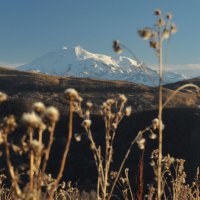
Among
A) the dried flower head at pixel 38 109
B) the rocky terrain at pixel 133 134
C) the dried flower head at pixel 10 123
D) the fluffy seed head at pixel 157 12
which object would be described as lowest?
the rocky terrain at pixel 133 134

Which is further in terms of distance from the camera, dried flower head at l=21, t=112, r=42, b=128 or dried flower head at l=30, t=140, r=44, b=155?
dried flower head at l=30, t=140, r=44, b=155

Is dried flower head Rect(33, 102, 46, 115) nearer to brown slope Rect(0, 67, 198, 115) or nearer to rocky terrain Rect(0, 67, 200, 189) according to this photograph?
rocky terrain Rect(0, 67, 200, 189)

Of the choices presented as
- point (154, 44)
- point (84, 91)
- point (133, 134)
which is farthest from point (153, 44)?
point (84, 91)

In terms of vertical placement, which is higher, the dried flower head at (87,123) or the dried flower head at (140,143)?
the dried flower head at (87,123)

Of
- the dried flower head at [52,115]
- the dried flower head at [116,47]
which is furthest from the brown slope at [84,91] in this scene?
the dried flower head at [52,115]

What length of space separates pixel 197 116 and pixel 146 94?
1933 inches

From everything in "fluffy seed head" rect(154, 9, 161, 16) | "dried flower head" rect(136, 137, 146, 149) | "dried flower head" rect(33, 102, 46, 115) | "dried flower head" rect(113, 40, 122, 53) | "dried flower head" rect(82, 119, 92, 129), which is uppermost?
"fluffy seed head" rect(154, 9, 161, 16)

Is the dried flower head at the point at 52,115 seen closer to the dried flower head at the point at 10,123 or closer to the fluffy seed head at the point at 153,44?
the dried flower head at the point at 10,123

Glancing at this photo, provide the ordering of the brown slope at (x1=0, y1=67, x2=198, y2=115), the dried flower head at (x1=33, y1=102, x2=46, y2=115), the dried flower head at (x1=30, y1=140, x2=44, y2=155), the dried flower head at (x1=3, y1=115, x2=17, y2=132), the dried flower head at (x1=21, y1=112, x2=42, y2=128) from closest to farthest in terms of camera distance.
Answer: the dried flower head at (x1=21, y1=112, x2=42, y2=128) → the dried flower head at (x1=30, y1=140, x2=44, y2=155) → the dried flower head at (x1=33, y1=102, x2=46, y2=115) → the dried flower head at (x1=3, y1=115, x2=17, y2=132) → the brown slope at (x1=0, y1=67, x2=198, y2=115)

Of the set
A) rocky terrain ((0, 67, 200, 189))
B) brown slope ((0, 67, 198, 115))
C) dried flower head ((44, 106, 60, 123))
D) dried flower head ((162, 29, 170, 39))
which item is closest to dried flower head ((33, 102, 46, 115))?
dried flower head ((44, 106, 60, 123))

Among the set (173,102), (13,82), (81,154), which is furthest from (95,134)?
(13,82)

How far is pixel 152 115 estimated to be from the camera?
8038 cm

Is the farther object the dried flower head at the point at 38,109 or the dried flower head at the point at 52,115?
the dried flower head at the point at 38,109

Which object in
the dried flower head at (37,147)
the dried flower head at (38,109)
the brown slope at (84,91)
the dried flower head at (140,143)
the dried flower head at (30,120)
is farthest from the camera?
the brown slope at (84,91)
